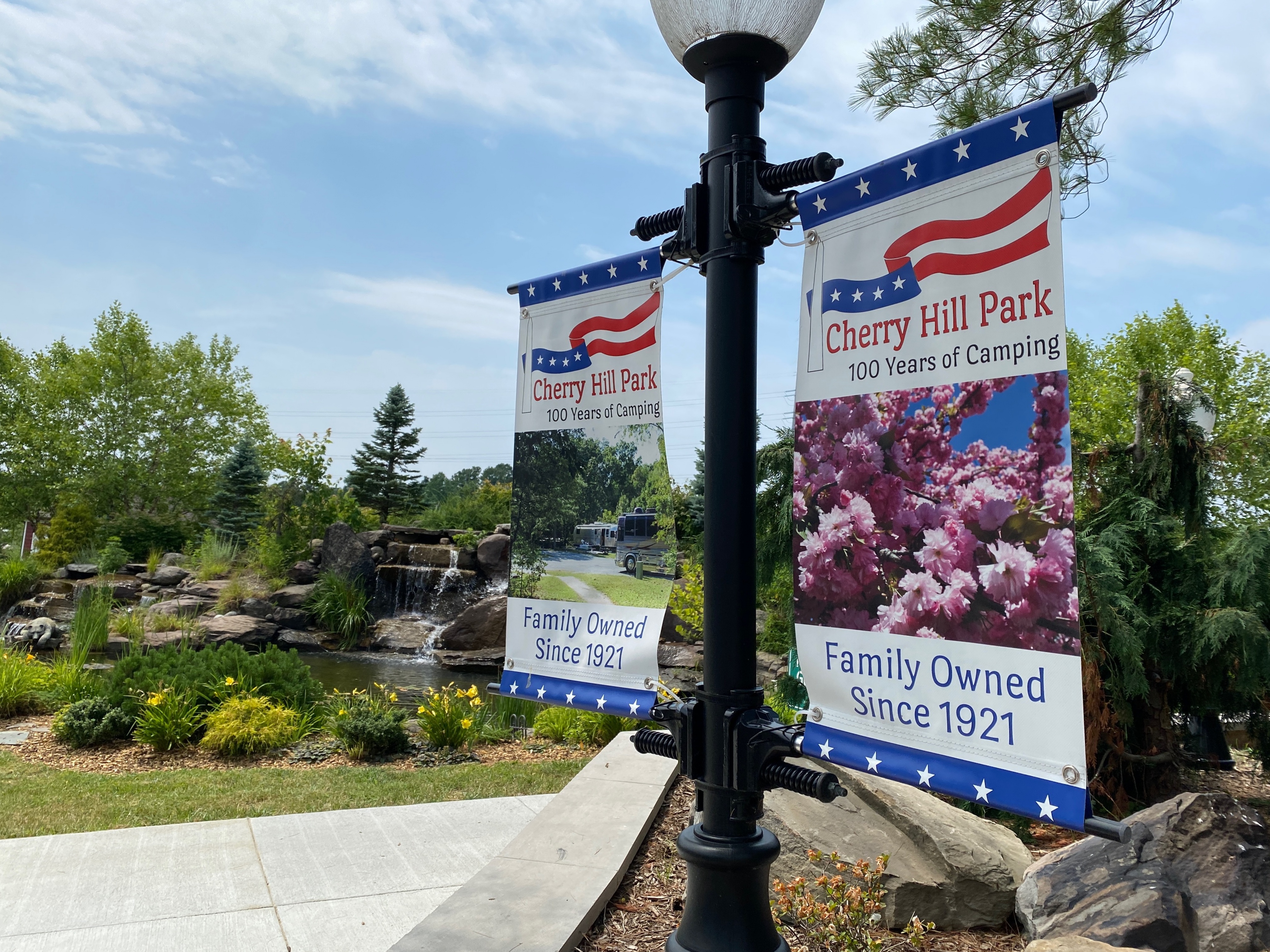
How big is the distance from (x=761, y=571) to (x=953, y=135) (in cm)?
437

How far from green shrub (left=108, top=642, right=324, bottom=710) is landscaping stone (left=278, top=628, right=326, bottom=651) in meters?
9.74

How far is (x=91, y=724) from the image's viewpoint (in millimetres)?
7191

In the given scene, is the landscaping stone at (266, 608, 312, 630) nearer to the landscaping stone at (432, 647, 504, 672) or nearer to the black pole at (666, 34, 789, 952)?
the landscaping stone at (432, 647, 504, 672)

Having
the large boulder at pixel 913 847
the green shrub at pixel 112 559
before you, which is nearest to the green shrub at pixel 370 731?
the large boulder at pixel 913 847

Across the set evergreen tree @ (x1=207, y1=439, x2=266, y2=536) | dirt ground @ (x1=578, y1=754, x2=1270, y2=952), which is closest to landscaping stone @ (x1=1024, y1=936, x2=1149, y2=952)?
dirt ground @ (x1=578, y1=754, x2=1270, y2=952)

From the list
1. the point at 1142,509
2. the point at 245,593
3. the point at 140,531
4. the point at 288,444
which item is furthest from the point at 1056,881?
the point at 140,531

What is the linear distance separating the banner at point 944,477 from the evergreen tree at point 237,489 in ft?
109

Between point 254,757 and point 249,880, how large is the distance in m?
3.27

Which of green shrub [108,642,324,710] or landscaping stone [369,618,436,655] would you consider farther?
landscaping stone [369,618,436,655]

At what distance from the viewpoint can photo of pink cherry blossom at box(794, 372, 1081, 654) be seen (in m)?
2.03

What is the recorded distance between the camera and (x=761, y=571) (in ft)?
20.6

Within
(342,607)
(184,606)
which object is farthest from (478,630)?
(184,606)

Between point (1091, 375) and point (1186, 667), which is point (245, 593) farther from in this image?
point (1091, 375)

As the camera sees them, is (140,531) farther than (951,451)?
Yes
